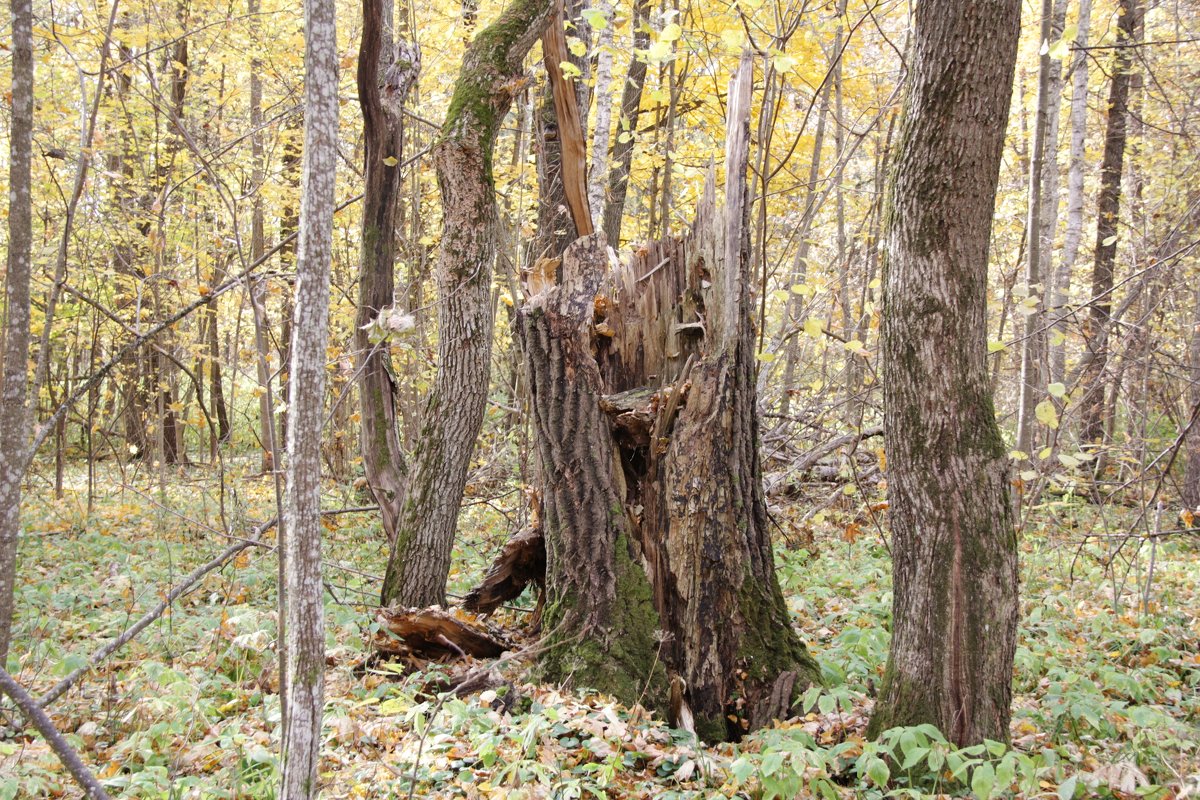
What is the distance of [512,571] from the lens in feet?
17.2

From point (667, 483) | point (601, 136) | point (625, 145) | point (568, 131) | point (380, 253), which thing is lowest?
point (667, 483)

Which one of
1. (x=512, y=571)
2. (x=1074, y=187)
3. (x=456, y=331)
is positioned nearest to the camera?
(x=456, y=331)

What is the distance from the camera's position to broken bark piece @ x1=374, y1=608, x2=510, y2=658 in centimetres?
462

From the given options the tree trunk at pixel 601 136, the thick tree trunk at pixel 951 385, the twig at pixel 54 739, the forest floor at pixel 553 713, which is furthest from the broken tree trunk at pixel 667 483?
the tree trunk at pixel 601 136

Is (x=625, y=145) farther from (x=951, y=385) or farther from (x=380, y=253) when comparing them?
(x=951, y=385)

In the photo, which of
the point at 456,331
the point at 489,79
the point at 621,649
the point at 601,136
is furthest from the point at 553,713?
the point at 601,136

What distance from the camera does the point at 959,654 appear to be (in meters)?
3.34

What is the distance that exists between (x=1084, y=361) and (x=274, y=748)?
7.03 metres

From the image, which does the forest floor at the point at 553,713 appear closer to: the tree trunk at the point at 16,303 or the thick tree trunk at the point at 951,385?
the thick tree trunk at the point at 951,385

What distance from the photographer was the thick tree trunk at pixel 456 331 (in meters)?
5.09

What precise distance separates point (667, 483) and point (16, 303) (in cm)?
316

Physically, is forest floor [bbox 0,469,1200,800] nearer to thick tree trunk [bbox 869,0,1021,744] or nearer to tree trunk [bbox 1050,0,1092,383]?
thick tree trunk [bbox 869,0,1021,744]

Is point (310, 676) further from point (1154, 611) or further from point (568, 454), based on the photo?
point (1154, 611)

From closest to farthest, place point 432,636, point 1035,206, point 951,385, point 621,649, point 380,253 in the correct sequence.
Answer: point 951,385
point 621,649
point 432,636
point 380,253
point 1035,206
